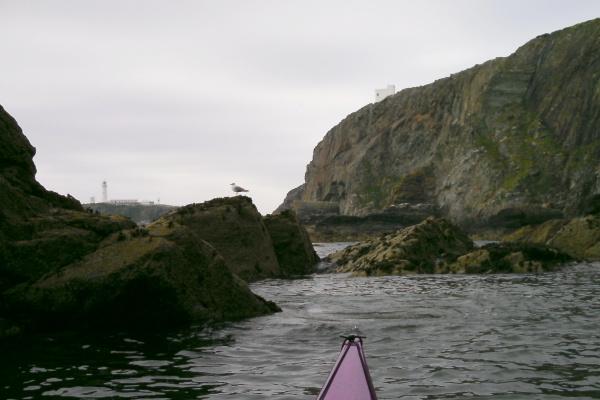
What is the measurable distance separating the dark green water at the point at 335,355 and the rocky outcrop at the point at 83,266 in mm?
513

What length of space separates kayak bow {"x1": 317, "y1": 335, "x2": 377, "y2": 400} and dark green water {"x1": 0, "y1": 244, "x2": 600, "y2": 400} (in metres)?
0.98

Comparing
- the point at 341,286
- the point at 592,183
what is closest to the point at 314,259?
the point at 341,286

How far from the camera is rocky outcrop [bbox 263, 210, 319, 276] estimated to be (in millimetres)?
25625

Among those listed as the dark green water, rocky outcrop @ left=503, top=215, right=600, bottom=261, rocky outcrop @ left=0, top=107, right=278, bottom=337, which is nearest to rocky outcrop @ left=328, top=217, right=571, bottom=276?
rocky outcrop @ left=503, top=215, right=600, bottom=261

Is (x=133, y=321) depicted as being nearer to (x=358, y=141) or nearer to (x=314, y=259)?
(x=314, y=259)

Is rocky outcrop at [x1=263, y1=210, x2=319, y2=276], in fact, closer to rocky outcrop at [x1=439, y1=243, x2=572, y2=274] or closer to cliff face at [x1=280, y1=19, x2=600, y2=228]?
rocky outcrop at [x1=439, y1=243, x2=572, y2=274]

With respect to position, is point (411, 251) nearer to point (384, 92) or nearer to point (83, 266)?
point (83, 266)

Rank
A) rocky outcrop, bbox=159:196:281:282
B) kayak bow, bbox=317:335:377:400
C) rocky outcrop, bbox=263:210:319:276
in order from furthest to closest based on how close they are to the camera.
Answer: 1. rocky outcrop, bbox=263:210:319:276
2. rocky outcrop, bbox=159:196:281:282
3. kayak bow, bbox=317:335:377:400

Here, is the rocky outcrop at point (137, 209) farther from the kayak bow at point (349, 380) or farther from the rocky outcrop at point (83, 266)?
the kayak bow at point (349, 380)

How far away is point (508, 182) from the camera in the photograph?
89.9 meters

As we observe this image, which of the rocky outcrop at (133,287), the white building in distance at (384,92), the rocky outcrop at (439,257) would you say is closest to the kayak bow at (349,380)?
the rocky outcrop at (133,287)

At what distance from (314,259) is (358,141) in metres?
115

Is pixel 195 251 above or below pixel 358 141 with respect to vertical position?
below

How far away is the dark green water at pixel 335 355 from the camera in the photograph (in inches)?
281
